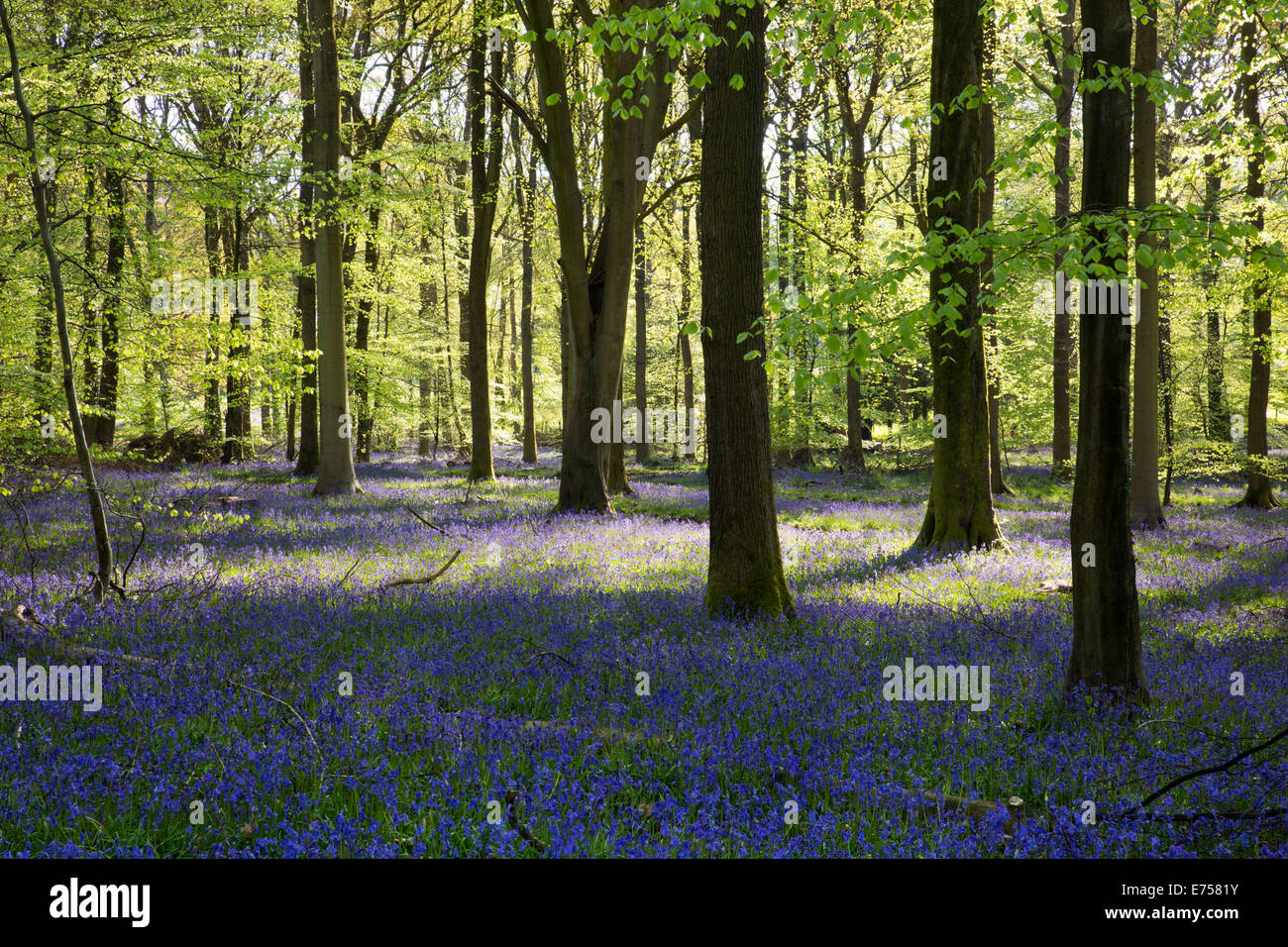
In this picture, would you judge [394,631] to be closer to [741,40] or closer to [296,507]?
[741,40]

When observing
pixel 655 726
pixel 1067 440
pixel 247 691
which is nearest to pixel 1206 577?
pixel 655 726

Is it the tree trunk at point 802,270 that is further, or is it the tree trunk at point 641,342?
the tree trunk at point 641,342

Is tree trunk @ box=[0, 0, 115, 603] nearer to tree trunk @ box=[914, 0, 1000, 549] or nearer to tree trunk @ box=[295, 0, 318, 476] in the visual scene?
tree trunk @ box=[914, 0, 1000, 549]

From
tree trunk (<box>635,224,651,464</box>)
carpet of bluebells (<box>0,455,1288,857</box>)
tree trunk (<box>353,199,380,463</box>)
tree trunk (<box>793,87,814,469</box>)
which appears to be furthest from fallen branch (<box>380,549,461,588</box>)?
tree trunk (<box>635,224,651,464</box>)

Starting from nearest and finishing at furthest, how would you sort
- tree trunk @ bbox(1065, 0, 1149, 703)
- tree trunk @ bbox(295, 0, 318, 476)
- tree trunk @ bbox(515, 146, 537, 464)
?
tree trunk @ bbox(1065, 0, 1149, 703) → tree trunk @ bbox(295, 0, 318, 476) → tree trunk @ bbox(515, 146, 537, 464)

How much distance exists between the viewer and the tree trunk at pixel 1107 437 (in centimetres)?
513

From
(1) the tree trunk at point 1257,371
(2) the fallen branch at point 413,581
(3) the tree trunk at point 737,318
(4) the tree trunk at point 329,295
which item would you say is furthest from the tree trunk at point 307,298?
(1) the tree trunk at point 1257,371

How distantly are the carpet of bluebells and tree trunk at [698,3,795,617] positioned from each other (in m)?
0.58

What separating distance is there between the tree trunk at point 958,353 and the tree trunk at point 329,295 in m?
11.3

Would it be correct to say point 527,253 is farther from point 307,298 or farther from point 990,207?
point 990,207

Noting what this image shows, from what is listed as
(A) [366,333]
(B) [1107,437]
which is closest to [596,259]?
(B) [1107,437]

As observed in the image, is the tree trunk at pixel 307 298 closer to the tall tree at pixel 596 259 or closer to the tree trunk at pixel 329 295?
the tree trunk at pixel 329 295

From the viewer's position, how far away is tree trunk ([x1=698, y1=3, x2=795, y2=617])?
7.58 metres

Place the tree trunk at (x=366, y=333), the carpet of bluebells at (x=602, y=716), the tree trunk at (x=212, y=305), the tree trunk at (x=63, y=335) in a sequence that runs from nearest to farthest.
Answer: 1. the carpet of bluebells at (x=602, y=716)
2. the tree trunk at (x=63, y=335)
3. the tree trunk at (x=212, y=305)
4. the tree trunk at (x=366, y=333)
